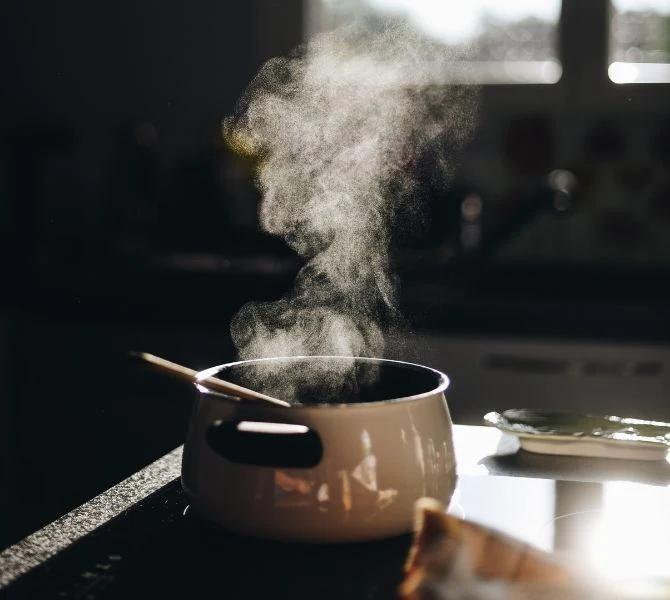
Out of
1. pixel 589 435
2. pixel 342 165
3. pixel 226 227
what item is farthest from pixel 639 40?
pixel 589 435

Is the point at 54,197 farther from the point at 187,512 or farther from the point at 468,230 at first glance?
the point at 187,512

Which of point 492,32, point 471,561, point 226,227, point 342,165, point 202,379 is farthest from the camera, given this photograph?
point 492,32

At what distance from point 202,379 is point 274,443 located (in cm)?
8

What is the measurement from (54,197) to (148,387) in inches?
42.4

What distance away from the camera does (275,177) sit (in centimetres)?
119

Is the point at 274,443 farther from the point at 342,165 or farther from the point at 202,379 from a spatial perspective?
the point at 342,165

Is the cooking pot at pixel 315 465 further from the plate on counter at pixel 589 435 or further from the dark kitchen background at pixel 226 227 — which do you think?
the dark kitchen background at pixel 226 227

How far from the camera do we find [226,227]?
2.55 m

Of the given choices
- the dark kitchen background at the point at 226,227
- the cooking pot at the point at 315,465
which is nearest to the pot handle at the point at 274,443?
the cooking pot at the point at 315,465

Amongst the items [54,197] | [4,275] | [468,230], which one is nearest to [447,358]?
[468,230]

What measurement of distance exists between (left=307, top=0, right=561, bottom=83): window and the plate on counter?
194cm

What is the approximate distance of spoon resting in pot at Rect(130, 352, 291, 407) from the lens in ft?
1.79

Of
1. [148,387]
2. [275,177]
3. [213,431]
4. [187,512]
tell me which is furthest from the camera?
[148,387]

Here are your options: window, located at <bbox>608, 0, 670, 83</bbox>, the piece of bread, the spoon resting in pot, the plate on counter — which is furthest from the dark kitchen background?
the piece of bread
